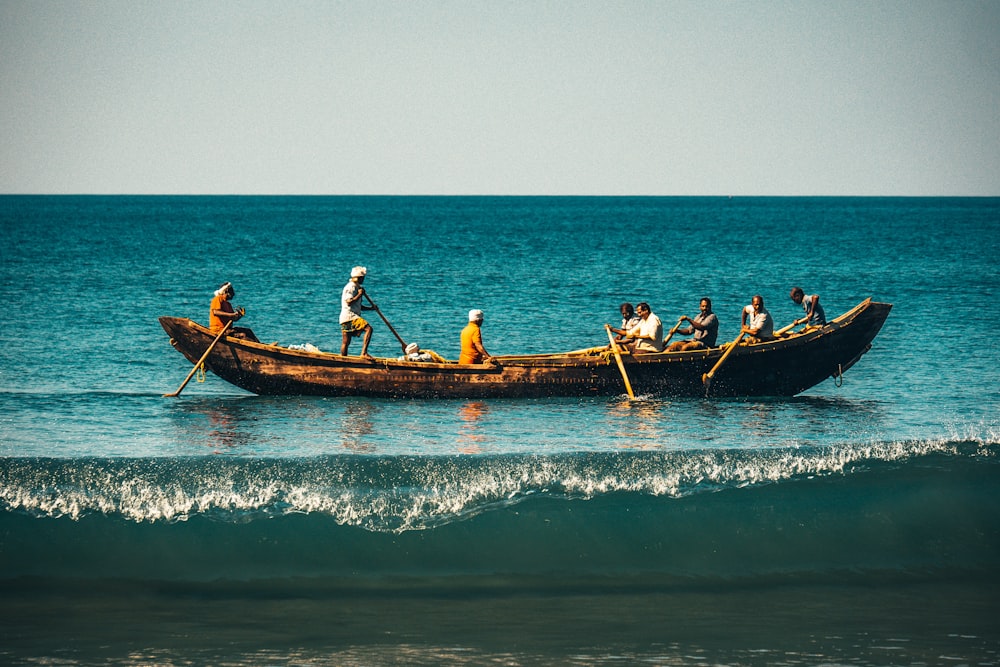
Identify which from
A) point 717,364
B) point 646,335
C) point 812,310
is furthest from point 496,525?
point 812,310

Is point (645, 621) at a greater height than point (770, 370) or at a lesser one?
lesser

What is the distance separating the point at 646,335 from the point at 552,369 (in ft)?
5.61

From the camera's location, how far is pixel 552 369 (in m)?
18.4

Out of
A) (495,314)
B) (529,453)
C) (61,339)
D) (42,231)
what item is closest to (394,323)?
(495,314)

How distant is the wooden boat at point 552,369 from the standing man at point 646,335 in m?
0.27

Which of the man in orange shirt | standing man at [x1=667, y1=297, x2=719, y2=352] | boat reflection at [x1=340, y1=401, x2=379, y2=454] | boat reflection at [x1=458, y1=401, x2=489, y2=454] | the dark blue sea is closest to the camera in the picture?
the dark blue sea

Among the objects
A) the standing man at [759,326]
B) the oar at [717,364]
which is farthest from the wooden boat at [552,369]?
the standing man at [759,326]

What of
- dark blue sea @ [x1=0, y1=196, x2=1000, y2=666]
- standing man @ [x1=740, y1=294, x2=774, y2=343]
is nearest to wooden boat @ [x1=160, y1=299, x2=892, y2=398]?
standing man @ [x1=740, y1=294, x2=774, y2=343]

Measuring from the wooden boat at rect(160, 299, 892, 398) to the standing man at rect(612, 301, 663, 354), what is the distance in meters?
0.27

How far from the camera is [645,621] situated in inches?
370

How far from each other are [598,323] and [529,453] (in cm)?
1746

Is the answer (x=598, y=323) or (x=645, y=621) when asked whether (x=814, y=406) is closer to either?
(x=645, y=621)

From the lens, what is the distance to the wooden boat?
1838 centimetres

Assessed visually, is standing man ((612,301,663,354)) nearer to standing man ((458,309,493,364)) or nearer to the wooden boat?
the wooden boat
